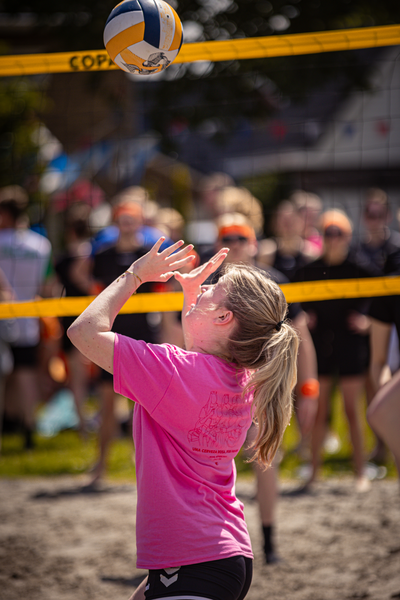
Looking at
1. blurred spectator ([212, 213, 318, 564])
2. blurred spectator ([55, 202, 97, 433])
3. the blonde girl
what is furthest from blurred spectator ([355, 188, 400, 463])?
the blonde girl

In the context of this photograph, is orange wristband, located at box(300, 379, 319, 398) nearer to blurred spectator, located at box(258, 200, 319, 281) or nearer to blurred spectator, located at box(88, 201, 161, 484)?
blurred spectator, located at box(258, 200, 319, 281)

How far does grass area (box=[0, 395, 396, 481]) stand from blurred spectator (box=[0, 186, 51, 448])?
0.84ft

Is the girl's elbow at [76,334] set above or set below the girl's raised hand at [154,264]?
below

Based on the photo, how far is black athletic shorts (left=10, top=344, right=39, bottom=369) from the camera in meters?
5.84

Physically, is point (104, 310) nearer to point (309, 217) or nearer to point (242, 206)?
point (242, 206)

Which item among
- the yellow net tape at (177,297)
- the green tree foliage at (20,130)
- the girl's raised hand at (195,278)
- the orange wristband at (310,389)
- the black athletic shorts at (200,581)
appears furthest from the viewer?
the green tree foliage at (20,130)

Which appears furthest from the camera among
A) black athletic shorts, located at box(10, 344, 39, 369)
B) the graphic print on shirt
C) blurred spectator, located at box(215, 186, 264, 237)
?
black athletic shorts, located at box(10, 344, 39, 369)

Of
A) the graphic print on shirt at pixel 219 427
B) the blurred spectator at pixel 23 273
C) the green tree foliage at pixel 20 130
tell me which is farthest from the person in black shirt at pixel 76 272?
the graphic print on shirt at pixel 219 427

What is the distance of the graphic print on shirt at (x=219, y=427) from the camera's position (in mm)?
1741

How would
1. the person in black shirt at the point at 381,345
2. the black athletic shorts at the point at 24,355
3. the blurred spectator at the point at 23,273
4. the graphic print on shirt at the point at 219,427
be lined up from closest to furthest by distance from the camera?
the graphic print on shirt at the point at 219,427 → the person in black shirt at the point at 381,345 → the blurred spectator at the point at 23,273 → the black athletic shorts at the point at 24,355

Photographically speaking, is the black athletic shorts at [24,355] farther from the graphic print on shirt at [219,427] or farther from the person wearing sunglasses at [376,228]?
the graphic print on shirt at [219,427]

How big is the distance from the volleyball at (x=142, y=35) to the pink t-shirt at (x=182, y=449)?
131cm

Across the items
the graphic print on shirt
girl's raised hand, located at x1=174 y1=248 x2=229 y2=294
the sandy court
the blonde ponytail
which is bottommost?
the sandy court

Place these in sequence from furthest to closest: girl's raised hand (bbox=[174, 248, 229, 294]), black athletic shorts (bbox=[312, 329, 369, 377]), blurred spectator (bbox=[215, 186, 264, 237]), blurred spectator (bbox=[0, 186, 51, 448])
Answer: blurred spectator (bbox=[0, 186, 51, 448]) < black athletic shorts (bbox=[312, 329, 369, 377]) < blurred spectator (bbox=[215, 186, 264, 237]) < girl's raised hand (bbox=[174, 248, 229, 294])
